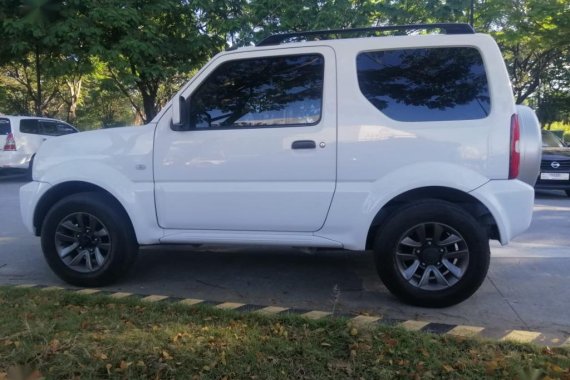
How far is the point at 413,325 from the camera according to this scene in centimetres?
369

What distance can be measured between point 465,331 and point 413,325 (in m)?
0.35

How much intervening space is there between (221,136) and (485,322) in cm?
253

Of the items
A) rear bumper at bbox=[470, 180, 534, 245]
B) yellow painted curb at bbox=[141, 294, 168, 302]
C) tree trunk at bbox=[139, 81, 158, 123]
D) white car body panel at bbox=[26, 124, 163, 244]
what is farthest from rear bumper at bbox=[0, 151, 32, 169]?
rear bumper at bbox=[470, 180, 534, 245]

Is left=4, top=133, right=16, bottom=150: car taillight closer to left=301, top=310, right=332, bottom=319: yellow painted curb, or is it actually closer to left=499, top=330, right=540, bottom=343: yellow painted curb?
left=301, top=310, right=332, bottom=319: yellow painted curb

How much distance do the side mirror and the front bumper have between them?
135 cm

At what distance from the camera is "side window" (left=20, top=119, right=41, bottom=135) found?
45.5 feet

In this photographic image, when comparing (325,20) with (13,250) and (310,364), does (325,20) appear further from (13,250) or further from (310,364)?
(310,364)

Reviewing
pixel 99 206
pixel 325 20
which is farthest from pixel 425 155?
pixel 325 20

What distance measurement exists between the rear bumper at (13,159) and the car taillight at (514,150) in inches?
511

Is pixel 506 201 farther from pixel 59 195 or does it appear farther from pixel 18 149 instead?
pixel 18 149

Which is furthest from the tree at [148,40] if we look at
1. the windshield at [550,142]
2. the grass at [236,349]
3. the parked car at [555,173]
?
the grass at [236,349]

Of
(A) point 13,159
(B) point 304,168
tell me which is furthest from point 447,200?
(A) point 13,159

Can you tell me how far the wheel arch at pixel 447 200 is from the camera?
4059mm

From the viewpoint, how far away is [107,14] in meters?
14.2
